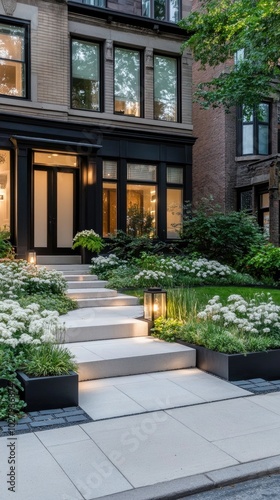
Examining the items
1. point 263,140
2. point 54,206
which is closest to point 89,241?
point 54,206

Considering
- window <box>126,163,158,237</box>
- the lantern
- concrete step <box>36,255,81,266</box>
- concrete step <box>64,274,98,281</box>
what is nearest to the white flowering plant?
concrete step <box>36,255,81,266</box>

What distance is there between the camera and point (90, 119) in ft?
47.7

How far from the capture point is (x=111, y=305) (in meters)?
9.64

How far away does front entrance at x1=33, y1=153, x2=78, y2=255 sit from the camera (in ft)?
45.7

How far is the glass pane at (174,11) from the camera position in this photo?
629 inches

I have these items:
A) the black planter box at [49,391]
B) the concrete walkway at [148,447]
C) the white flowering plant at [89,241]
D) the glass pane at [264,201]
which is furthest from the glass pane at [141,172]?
the black planter box at [49,391]

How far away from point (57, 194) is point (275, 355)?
9760mm

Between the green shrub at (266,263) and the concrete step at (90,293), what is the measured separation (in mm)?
4960

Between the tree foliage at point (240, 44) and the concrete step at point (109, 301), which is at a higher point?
the tree foliage at point (240, 44)

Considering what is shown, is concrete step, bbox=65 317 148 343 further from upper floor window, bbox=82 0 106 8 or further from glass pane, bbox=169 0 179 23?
glass pane, bbox=169 0 179 23

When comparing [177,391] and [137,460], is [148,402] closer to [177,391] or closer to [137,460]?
[177,391]

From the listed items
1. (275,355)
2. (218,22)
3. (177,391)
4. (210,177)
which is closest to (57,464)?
(177,391)

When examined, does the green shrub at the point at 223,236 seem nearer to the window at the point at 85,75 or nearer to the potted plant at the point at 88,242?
the potted plant at the point at 88,242

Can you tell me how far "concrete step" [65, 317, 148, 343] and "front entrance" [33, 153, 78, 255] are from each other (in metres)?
6.77
